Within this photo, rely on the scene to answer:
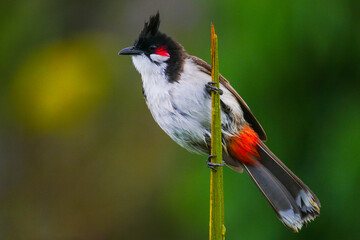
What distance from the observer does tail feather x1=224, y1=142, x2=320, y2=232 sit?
208 centimetres

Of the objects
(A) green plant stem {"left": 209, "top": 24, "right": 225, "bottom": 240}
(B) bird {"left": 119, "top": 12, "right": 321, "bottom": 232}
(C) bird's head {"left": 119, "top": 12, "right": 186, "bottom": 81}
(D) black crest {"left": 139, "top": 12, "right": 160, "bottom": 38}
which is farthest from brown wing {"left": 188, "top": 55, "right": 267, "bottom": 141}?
(A) green plant stem {"left": 209, "top": 24, "right": 225, "bottom": 240}

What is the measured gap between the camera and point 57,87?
452 centimetres

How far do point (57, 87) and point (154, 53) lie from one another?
2412 millimetres

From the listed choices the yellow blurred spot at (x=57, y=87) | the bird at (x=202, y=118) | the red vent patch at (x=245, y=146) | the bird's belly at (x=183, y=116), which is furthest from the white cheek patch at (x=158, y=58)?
the yellow blurred spot at (x=57, y=87)

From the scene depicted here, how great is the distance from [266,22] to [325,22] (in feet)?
1.03

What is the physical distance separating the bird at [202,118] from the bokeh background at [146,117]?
0.93 feet

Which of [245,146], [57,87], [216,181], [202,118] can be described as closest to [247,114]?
[245,146]

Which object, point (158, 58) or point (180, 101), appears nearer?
point (180, 101)

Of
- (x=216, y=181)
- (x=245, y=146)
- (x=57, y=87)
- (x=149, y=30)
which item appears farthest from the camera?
(x=57, y=87)

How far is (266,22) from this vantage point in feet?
9.12

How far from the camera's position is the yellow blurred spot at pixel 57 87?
443cm

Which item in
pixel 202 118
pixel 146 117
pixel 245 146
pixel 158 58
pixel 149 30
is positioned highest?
pixel 149 30

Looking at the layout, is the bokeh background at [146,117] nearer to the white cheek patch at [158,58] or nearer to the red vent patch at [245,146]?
the red vent patch at [245,146]

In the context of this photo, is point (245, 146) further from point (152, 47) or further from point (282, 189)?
point (152, 47)
